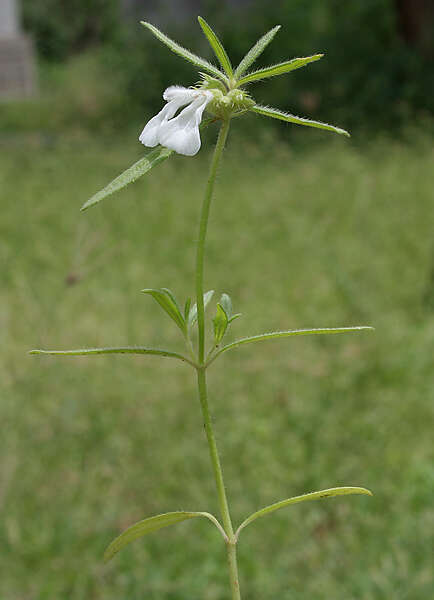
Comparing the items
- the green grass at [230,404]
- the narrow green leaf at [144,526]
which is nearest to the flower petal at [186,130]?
the narrow green leaf at [144,526]

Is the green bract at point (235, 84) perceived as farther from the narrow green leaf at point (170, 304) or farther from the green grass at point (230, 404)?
the green grass at point (230, 404)

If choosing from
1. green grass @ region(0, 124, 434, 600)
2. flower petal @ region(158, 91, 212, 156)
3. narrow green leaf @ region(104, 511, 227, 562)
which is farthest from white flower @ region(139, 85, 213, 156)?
green grass @ region(0, 124, 434, 600)

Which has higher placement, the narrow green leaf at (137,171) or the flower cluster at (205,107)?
the flower cluster at (205,107)

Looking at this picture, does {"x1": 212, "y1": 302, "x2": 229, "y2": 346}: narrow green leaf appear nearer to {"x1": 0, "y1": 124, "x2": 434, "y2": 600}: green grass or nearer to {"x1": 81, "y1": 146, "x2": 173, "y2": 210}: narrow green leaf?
Answer: {"x1": 81, "y1": 146, "x2": 173, "y2": 210}: narrow green leaf

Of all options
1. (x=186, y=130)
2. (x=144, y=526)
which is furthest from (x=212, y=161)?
(x=144, y=526)

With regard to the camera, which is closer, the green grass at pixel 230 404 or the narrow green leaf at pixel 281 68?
the narrow green leaf at pixel 281 68

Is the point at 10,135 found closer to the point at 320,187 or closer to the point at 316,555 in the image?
the point at 320,187

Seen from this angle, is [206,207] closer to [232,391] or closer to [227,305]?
[227,305]
